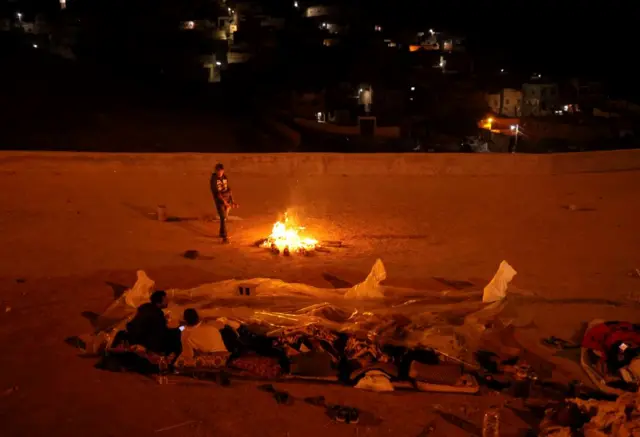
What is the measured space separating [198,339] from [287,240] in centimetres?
435

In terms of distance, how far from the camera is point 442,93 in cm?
6278

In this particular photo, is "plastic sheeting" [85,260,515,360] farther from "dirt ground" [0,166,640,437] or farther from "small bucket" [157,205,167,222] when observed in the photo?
"small bucket" [157,205,167,222]

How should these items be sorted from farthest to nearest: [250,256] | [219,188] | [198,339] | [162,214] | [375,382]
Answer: [162,214] → [219,188] → [250,256] → [198,339] → [375,382]

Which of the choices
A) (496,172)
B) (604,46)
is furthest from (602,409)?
(604,46)

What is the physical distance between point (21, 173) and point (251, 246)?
26.0 ft

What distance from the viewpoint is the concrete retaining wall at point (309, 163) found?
16422 mm

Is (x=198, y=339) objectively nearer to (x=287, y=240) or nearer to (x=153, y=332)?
(x=153, y=332)

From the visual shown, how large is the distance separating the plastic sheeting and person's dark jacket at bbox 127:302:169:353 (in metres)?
0.44

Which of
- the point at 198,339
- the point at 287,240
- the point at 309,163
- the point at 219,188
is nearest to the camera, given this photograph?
the point at 198,339

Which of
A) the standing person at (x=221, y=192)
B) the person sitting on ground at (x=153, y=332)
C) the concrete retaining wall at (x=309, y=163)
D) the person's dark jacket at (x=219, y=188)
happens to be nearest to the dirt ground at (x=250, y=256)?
the concrete retaining wall at (x=309, y=163)

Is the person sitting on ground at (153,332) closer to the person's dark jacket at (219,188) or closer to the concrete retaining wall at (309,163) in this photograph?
the person's dark jacket at (219,188)

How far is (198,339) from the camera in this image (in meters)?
6.54

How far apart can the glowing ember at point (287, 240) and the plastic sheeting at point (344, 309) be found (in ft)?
6.03

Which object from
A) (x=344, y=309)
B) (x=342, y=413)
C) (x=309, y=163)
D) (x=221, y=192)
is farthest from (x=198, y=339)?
(x=309, y=163)
